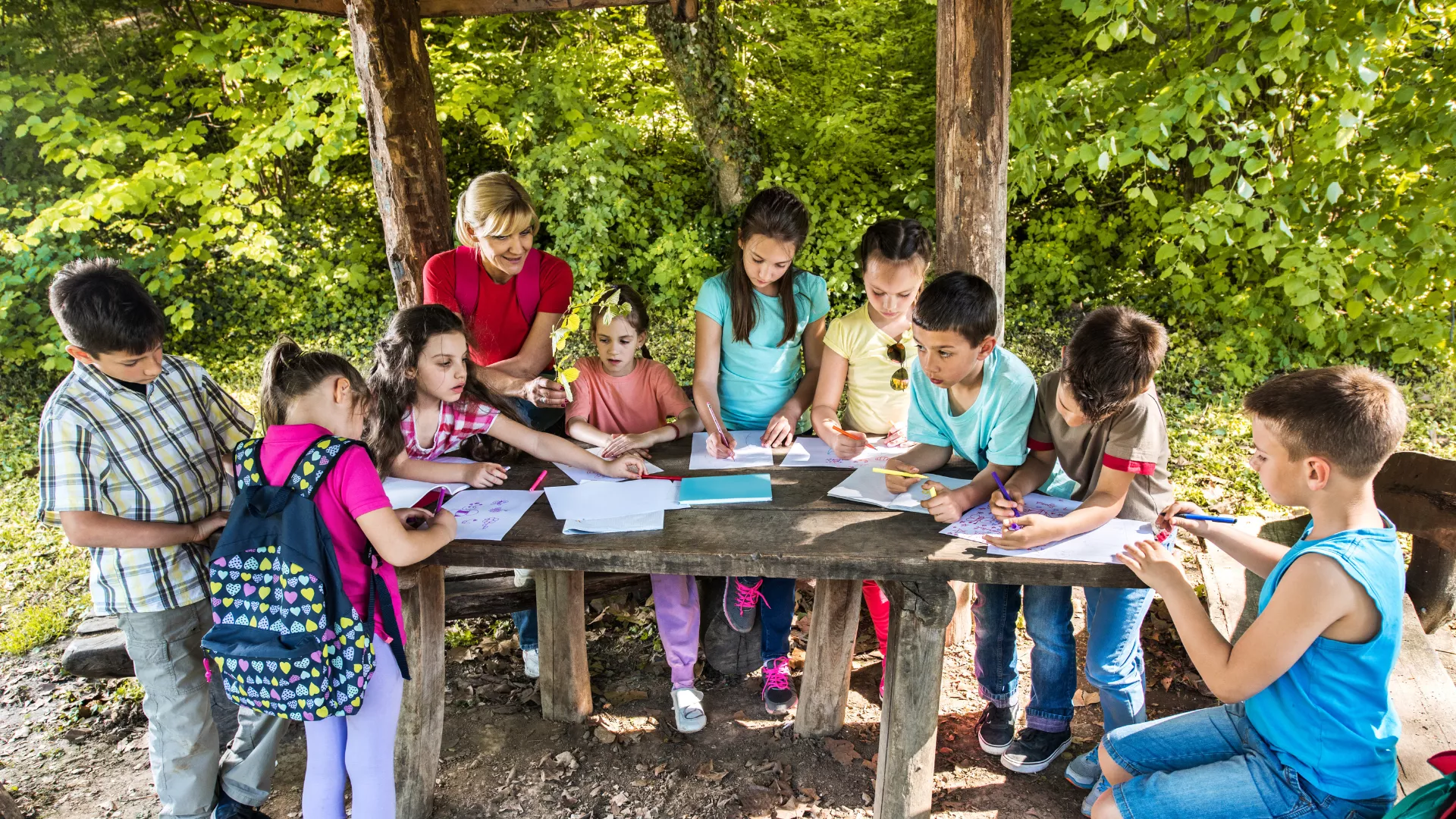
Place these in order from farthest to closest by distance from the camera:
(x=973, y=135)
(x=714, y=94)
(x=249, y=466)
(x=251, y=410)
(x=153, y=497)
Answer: (x=714, y=94) < (x=251, y=410) < (x=973, y=135) < (x=153, y=497) < (x=249, y=466)

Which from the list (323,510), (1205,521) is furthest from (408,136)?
(1205,521)

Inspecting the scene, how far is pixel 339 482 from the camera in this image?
2.01m

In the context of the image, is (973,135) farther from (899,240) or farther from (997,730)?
(997,730)

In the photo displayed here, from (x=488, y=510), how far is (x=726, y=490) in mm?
689

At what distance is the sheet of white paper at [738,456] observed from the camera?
9.18 feet

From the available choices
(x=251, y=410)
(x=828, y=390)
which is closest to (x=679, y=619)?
(x=828, y=390)

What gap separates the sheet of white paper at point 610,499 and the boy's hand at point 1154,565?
116cm

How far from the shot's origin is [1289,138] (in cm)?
564

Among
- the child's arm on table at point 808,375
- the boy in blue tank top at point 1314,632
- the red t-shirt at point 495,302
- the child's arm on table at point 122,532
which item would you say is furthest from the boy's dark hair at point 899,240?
the child's arm on table at point 122,532

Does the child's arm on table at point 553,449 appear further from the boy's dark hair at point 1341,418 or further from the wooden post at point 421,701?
the boy's dark hair at point 1341,418

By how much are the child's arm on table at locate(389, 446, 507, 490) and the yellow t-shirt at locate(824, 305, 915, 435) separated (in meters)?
1.23

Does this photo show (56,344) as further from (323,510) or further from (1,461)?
(323,510)

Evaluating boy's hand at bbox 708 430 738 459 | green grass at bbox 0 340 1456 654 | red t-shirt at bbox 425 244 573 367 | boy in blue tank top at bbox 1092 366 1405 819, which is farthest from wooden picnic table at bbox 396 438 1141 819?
green grass at bbox 0 340 1456 654

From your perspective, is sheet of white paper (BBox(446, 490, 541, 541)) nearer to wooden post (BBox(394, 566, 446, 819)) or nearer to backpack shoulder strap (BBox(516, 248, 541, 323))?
wooden post (BBox(394, 566, 446, 819))
